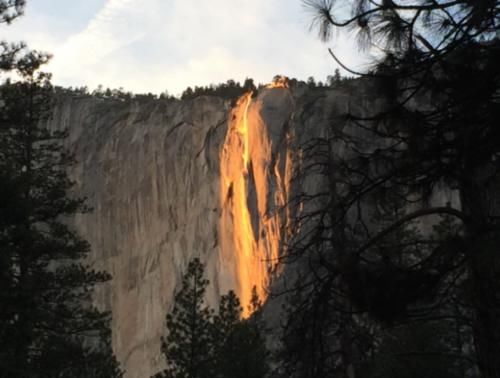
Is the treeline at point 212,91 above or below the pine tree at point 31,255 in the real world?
above

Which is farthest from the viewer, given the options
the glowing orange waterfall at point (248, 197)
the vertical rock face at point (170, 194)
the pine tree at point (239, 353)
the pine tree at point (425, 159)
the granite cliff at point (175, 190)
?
the vertical rock face at point (170, 194)

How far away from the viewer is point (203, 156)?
55.7m

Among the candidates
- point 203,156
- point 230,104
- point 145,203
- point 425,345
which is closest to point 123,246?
point 145,203

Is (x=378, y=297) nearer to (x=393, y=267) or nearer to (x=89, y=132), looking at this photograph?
(x=393, y=267)

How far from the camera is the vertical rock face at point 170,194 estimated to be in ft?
161

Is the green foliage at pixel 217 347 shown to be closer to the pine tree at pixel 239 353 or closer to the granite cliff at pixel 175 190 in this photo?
the pine tree at pixel 239 353

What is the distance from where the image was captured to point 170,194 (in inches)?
2254

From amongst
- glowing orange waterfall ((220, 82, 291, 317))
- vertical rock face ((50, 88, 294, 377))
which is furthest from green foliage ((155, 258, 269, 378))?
glowing orange waterfall ((220, 82, 291, 317))

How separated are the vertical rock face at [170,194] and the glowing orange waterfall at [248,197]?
0.22 feet

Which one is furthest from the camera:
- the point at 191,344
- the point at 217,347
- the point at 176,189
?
the point at 176,189

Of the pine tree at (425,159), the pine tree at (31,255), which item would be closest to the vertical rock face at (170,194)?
A: the pine tree at (31,255)

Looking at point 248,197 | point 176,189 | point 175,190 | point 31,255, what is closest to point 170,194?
point 175,190

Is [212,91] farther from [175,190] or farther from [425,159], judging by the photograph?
[425,159]

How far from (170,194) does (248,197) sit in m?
9.30
